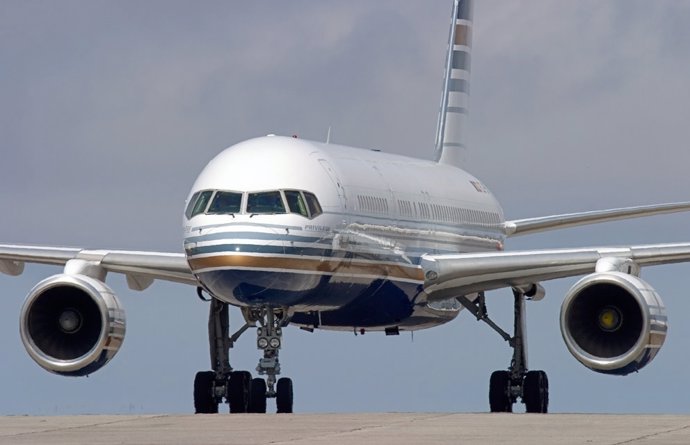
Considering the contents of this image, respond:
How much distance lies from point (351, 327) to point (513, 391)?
342 cm

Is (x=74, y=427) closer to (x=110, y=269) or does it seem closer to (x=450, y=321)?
(x=110, y=269)

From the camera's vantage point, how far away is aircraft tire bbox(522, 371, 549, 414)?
38812mm

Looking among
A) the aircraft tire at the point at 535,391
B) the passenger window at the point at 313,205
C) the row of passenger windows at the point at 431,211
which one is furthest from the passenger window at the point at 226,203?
the aircraft tire at the point at 535,391

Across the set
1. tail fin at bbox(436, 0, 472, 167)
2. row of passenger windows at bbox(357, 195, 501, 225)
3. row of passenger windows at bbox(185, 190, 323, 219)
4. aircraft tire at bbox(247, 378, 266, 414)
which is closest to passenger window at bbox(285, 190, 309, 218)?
row of passenger windows at bbox(185, 190, 323, 219)

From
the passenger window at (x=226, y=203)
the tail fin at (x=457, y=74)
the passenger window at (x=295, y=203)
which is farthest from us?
the tail fin at (x=457, y=74)

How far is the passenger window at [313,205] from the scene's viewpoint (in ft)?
111

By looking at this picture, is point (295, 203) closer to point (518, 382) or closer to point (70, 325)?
point (70, 325)

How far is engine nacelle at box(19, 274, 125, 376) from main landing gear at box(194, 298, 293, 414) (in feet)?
7.28

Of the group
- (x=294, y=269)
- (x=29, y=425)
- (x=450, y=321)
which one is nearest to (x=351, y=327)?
(x=450, y=321)

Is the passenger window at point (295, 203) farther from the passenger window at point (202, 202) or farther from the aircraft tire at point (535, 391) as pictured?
the aircraft tire at point (535, 391)

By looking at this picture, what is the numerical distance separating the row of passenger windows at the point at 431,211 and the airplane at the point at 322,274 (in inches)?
2.9

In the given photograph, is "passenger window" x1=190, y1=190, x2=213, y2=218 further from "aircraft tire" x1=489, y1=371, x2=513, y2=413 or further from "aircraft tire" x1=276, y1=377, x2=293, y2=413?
"aircraft tire" x1=489, y1=371, x2=513, y2=413

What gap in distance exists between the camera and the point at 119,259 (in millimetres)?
37500

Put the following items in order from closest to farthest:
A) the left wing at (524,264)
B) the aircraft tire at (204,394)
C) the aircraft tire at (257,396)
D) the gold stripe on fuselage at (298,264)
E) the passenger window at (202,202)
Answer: the gold stripe on fuselage at (298,264)
the passenger window at (202,202)
the aircraft tire at (257,396)
the left wing at (524,264)
the aircraft tire at (204,394)
